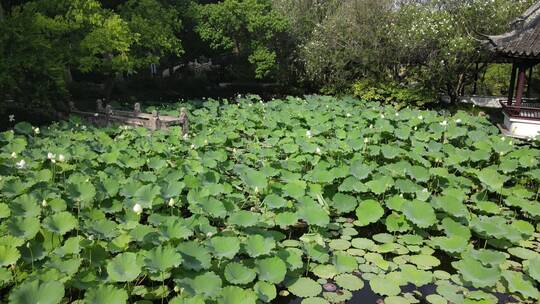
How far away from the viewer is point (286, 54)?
1981cm

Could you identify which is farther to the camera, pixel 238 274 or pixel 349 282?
pixel 349 282

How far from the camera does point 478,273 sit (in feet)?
14.1

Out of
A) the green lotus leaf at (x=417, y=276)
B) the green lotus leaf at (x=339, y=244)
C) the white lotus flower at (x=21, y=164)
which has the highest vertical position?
the white lotus flower at (x=21, y=164)

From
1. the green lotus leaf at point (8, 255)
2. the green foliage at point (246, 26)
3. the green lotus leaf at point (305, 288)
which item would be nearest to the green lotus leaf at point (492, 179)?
the green lotus leaf at point (305, 288)

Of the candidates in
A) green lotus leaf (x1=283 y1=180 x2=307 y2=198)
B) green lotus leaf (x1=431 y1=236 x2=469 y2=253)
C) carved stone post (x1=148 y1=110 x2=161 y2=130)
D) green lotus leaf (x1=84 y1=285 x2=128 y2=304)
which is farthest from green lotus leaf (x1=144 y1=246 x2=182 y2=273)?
carved stone post (x1=148 y1=110 x2=161 y2=130)

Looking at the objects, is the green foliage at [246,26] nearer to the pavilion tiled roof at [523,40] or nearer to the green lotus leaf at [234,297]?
the pavilion tiled roof at [523,40]

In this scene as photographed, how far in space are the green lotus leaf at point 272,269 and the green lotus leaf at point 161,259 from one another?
833 millimetres

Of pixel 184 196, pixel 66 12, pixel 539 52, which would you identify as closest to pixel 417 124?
pixel 539 52

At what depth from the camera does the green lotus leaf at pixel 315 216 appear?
5.31 meters

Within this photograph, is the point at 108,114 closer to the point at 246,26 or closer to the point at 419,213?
the point at 246,26

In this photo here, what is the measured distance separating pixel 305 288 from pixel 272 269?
20.4 inches

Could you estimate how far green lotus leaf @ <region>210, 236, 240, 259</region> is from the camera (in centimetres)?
434

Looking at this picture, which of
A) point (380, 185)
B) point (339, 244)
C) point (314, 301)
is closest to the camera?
point (314, 301)

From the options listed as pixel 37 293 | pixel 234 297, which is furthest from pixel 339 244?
pixel 37 293
